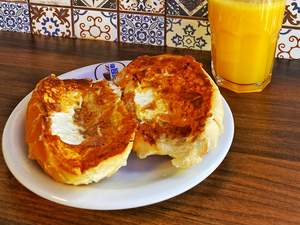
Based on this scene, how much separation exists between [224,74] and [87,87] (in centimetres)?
25

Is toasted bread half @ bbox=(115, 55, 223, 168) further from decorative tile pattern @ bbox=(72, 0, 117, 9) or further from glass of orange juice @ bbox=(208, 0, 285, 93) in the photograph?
decorative tile pattern @ bbox=(72, 0, 117, 9)

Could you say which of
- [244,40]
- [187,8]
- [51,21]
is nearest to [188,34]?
[187,8]

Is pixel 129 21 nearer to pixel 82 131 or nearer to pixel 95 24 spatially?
pixel 95 24

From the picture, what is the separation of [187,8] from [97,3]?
17 cm

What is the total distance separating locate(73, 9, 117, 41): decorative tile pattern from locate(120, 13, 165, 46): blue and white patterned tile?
0.8 inches

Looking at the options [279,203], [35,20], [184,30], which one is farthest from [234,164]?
[35,20]

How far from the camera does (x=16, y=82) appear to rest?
82cm

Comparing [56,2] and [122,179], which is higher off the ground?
[56,2]

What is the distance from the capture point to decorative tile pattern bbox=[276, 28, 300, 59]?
33.4 inches

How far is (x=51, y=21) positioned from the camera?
0.95 m

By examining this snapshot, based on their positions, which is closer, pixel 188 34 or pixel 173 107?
pixel 173 107

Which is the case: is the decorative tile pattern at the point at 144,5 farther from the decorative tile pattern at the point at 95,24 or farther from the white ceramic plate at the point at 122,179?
the white ceramic plate at the point at 122,179

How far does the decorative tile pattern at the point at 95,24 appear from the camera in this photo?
0.91 metres

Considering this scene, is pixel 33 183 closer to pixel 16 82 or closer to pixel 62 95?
pixel 62 95
